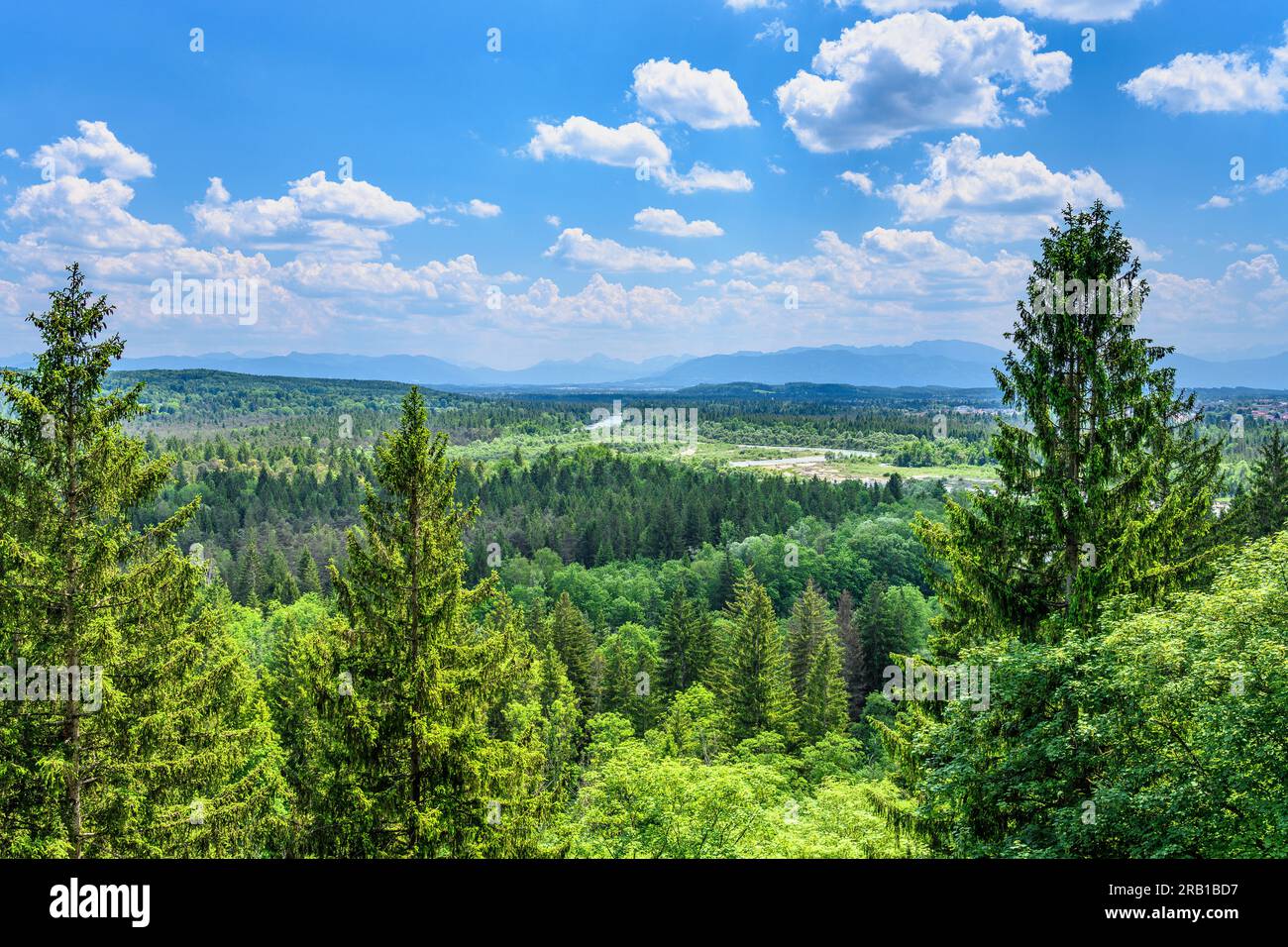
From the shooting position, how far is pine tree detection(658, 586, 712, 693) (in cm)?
5012

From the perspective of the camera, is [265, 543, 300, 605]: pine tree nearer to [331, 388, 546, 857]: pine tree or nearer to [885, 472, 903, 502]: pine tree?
[331, 388, 546, 857]: pine tree

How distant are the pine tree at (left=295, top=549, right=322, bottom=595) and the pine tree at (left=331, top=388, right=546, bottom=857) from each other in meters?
77.9

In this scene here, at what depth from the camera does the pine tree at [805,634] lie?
4981 cm

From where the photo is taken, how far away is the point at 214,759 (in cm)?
1273

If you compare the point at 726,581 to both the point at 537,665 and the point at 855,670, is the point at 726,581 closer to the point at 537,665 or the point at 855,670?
the point at 855,670

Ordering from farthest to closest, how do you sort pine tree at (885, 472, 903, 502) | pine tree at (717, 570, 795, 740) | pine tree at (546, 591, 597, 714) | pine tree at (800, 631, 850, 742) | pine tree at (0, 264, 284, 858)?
pine tree at (885, 472, 903, 502), pine tree at (546, 591, 597, 714), pine tree at (800, 631, 850, 742), pine tree at (717, 570, 795, 740), pine tree at (0, 264, 284, 858)

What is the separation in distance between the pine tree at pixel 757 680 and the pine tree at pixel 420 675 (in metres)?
30.3

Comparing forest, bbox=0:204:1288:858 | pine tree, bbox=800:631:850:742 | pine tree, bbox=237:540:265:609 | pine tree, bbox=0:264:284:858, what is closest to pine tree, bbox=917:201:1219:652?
forest, bbox=0:204:1288:858

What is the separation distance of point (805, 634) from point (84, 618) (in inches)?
1753

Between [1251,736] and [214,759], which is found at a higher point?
[1251,736]

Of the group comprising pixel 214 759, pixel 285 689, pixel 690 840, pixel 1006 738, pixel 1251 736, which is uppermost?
pixel 1251 736
